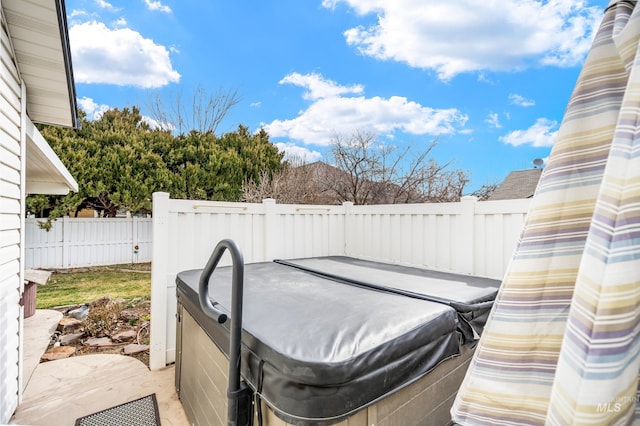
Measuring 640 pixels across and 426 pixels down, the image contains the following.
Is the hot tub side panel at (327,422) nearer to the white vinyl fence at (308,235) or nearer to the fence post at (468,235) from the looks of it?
the white vinyl fence at (308,235)

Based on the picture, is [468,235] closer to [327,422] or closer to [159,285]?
[327,422]

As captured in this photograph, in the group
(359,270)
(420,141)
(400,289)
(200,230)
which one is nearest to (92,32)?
(200,230)

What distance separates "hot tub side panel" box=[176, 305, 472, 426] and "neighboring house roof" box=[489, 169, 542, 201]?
8353 millimetres

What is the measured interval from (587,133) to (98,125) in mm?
11912

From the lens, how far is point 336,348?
125 centimetres

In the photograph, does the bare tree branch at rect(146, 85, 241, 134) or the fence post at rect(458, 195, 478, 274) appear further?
the bare tree branch at rect(146, 85, 241, 134)

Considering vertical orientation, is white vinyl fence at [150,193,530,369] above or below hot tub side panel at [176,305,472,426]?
above

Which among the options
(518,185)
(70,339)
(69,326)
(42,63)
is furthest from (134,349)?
(518,185)

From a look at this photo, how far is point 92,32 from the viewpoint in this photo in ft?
27.4

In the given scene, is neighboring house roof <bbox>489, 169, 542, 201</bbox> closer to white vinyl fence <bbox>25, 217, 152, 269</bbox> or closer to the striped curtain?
the striped curtain

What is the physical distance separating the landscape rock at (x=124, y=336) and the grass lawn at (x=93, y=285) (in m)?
2.02

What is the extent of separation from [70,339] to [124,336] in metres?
0.69

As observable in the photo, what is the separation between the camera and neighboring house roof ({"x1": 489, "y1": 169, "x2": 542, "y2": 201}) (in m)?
9.02

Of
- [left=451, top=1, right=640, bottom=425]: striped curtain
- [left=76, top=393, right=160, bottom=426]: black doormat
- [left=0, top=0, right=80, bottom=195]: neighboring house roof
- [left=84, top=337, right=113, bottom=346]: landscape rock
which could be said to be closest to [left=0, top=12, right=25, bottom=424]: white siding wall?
[left=0, top=0, right=80, bottom=195]: neighboring house roof
